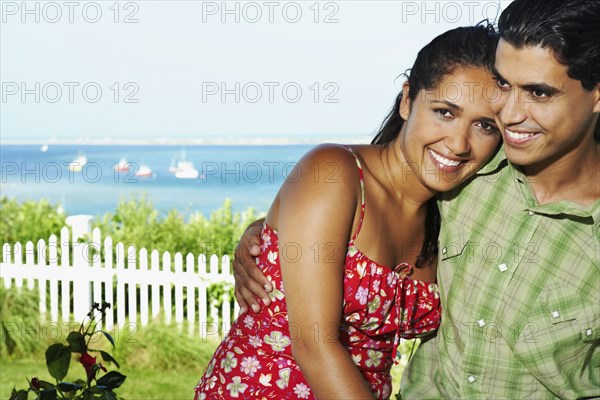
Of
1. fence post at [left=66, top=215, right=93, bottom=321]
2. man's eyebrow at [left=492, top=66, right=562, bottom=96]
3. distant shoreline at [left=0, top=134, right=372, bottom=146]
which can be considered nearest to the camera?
man's eyebrow at [left=492, top=66, right=562, bottom=96]

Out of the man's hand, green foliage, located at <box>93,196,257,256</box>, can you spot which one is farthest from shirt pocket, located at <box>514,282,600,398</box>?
green foliage, located at <box>93,196,257,256</box>

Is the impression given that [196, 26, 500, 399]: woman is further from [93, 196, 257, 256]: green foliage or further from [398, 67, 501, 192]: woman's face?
[93, 196, 257, 256]: green foliage

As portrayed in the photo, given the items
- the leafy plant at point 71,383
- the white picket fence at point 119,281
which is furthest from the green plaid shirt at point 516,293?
the white picket fence at point 119,281

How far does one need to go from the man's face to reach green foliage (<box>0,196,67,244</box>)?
24.5ft

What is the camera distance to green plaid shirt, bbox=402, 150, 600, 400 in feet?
8.91

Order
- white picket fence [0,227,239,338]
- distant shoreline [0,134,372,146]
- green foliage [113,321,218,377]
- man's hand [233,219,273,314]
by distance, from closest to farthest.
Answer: man's hand [233,219,273,314], green foliage [113,321,218,377], white picket fence [0,227,239,338], distant shoreline [0,134,372,146]

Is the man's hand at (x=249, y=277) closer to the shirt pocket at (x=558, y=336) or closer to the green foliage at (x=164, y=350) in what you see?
the shirt pocket at (x=558, y=336)

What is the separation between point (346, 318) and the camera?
2766mm

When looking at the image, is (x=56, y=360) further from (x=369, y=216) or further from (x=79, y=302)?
(x=79, y=302)

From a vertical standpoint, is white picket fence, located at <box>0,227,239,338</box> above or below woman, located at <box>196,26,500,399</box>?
below

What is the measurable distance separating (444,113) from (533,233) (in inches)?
18.2

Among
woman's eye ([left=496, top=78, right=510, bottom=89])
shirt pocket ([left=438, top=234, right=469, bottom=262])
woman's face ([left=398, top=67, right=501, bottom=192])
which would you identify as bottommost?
shirt pocket ([left=438, top=234, right=469, bottom=262])

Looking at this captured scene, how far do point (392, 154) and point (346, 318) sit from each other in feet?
1.77

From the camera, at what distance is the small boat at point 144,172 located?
1375 inches
